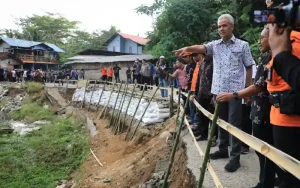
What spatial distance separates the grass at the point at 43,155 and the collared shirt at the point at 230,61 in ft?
17.3

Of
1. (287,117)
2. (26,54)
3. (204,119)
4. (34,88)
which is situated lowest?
(34,88)

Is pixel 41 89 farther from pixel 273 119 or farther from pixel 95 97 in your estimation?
pixel 273 119

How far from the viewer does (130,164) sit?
6219 millimetres

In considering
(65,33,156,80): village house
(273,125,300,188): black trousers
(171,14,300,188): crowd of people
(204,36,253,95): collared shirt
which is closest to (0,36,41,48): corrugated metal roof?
(65,33,156,80): village house

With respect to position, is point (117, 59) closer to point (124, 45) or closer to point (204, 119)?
point (124, 45)

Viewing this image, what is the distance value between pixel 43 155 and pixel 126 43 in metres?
27.6

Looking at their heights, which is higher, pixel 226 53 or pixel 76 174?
pixel 226 53

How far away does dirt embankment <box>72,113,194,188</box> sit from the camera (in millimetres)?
4469

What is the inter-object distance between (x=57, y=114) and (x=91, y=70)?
1060 cm

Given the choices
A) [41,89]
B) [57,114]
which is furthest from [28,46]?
[57,114]

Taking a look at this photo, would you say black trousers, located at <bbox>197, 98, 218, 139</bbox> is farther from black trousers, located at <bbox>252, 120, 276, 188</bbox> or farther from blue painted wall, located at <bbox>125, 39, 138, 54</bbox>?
blue painted wall, located at <bbox>125, 39, 138, 54</bbox>

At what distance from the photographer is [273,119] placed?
6.51 feet

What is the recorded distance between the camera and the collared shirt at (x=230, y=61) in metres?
3.30

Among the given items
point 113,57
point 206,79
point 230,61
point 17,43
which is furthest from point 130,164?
point 17,43
